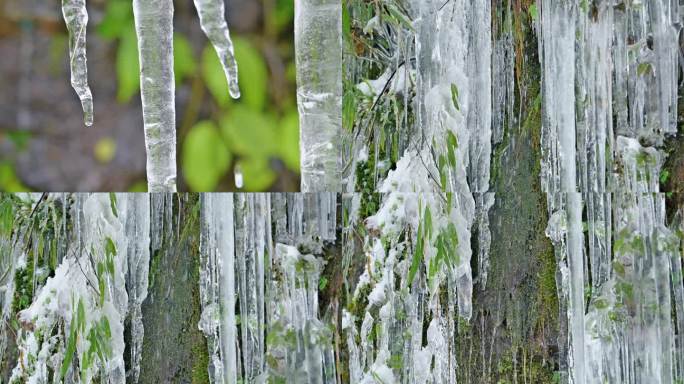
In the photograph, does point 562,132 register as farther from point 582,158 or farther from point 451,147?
point 451,147

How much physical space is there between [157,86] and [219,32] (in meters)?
0.16

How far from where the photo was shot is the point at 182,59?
1.42 metres

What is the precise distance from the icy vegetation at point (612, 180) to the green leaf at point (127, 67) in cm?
82

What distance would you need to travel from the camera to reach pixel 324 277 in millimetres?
1480

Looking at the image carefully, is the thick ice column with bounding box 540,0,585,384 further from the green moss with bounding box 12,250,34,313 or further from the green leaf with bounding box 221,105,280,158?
the green moss with bounding box 12,250,34,313

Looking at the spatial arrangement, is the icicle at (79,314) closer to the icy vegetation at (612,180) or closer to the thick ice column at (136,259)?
the thick ice column at (136,259)

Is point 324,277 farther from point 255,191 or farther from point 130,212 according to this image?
point 130,212

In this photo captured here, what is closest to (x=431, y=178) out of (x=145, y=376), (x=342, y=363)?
(x=342, y=363)

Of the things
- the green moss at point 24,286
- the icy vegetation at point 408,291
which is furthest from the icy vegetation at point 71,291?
the icy vegetation at point 408,291

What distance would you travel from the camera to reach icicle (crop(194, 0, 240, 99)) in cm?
141

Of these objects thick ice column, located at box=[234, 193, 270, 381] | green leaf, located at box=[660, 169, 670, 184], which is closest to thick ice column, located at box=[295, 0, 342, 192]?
thick ice column, located at box=[234, 193, 270, 381]

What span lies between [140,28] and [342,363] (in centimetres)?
76

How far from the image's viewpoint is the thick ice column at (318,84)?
1440mm

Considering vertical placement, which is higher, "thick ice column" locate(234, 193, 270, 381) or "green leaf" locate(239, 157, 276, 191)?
"green leaf" locate(239, 157, 276, 191)
